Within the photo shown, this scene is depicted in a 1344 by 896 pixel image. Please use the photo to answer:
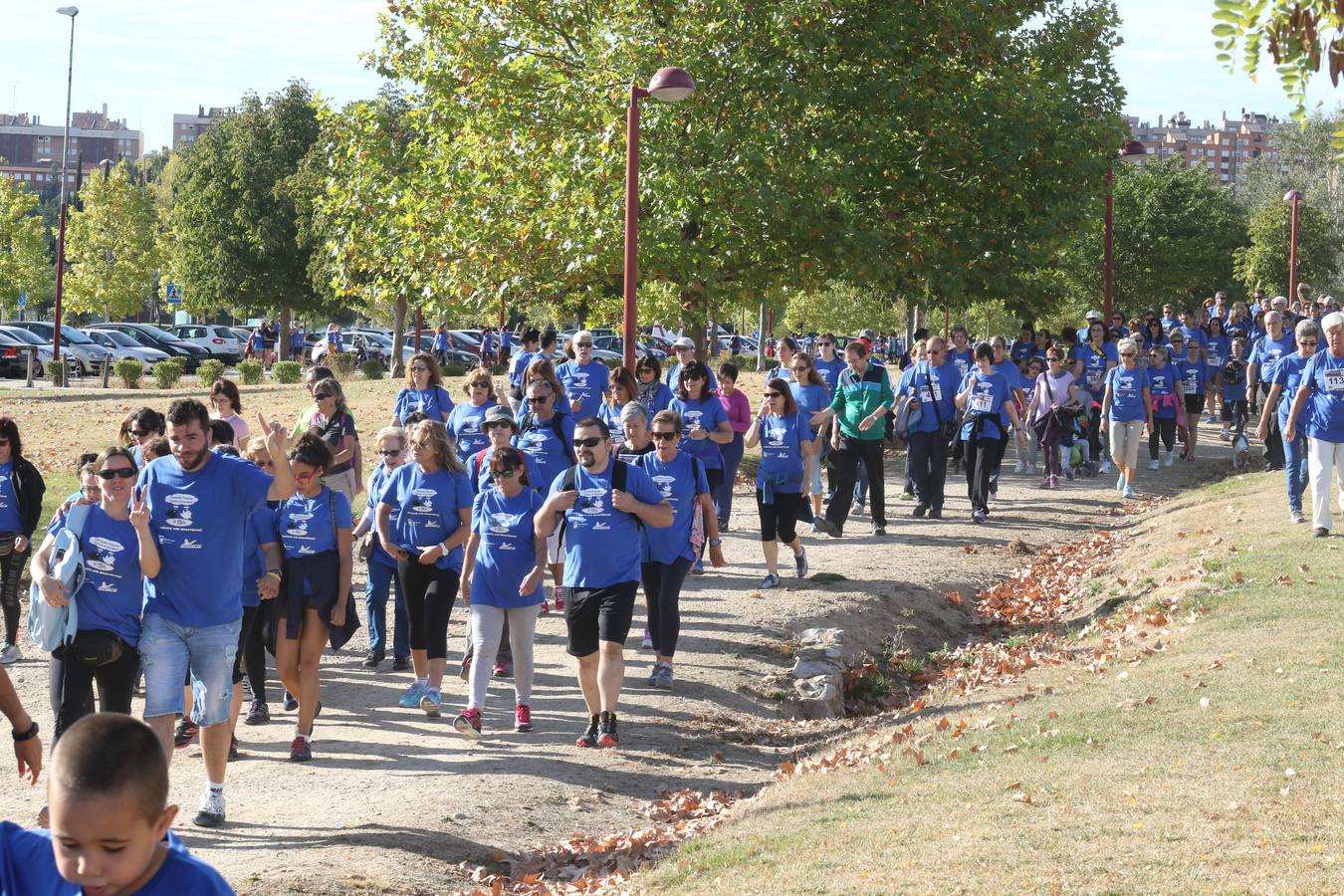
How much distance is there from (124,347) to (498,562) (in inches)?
1809

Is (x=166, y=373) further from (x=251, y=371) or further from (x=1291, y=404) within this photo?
(x=1291, y=404)

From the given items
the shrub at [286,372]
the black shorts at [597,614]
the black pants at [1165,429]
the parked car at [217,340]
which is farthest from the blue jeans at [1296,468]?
the parked car at [217,340]

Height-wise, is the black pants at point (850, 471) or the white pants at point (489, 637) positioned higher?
the black pants at point (850, 471)

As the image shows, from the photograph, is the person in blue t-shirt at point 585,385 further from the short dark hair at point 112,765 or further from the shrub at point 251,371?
the shrub at point 251,371

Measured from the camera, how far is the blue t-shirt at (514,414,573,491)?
39.2ft

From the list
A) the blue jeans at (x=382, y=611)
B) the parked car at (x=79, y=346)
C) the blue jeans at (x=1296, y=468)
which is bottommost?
the blue jeans at (x=382, y=611)

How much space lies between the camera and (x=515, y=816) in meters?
8.07

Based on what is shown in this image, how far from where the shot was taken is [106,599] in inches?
293

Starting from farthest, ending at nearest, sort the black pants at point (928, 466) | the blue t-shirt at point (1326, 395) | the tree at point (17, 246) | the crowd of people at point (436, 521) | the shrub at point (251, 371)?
the tree at point (17, 246) → the shrub at point (251, 371) → the black pants at point (928, 466) → the blue t-shirt at point (1326, 395) → the crowd of people at point (436, 521)

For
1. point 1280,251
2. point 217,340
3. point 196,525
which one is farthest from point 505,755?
point 1280,251

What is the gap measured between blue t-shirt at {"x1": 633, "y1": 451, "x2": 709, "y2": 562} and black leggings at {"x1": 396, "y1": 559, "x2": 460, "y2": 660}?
4.33 ft

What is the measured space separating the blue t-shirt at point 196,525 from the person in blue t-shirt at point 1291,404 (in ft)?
34.2

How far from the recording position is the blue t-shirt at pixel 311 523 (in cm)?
902

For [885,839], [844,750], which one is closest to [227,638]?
[885,839]
